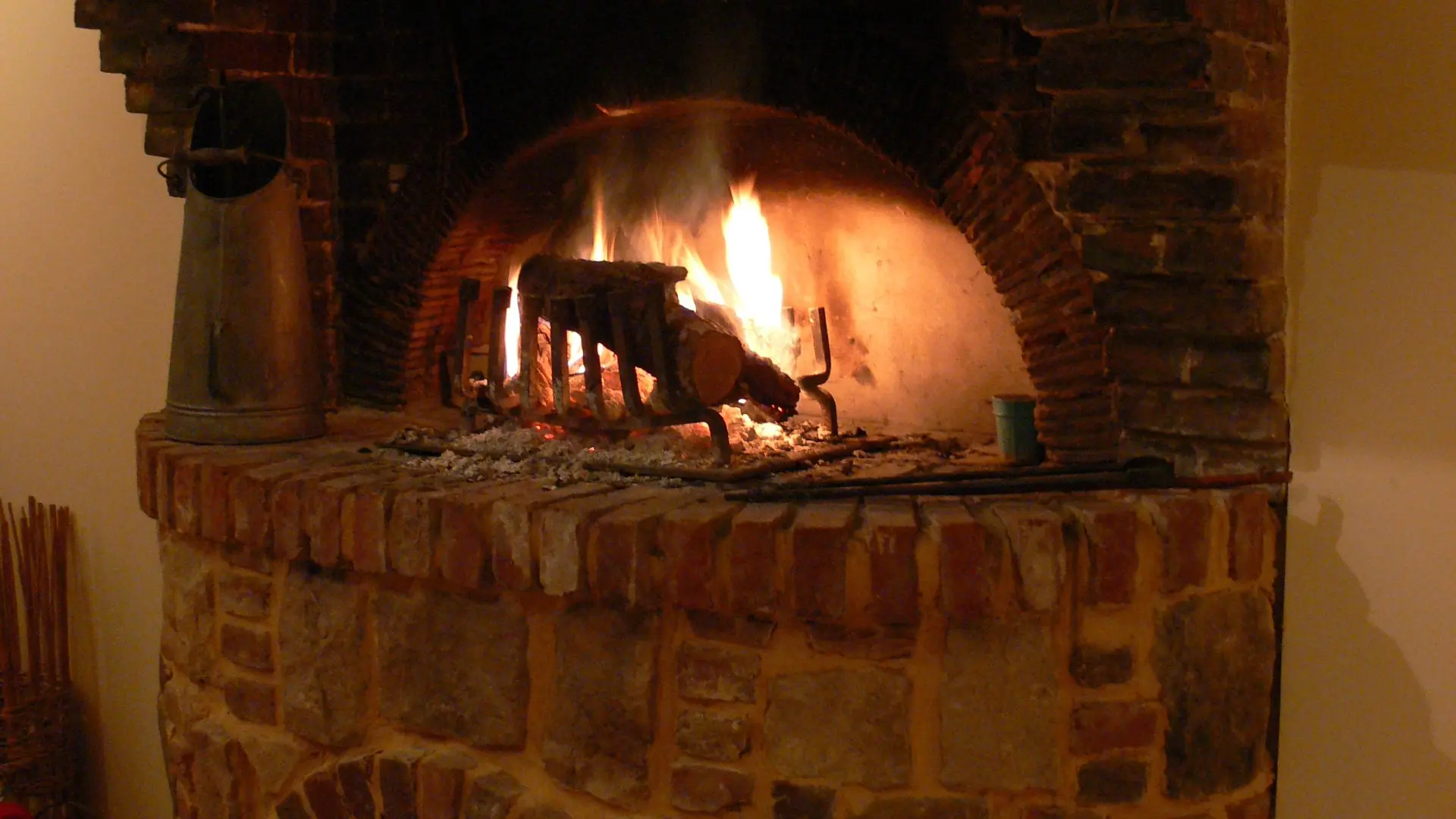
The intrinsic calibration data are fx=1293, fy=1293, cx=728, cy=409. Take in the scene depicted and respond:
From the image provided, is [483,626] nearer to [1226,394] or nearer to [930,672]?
[930,672]

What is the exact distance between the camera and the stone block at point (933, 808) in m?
1.91

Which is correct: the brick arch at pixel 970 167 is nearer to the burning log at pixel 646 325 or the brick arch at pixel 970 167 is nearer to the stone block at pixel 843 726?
the burning log at pixel 646 325

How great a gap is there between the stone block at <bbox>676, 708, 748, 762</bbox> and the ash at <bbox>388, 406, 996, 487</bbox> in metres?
0.42

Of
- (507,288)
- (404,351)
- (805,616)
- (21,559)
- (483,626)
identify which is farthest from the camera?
(21,559)

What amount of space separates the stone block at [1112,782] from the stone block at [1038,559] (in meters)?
0.27

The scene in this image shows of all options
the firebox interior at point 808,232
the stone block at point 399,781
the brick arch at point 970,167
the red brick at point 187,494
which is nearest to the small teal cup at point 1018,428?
the brick arch at point 970,167

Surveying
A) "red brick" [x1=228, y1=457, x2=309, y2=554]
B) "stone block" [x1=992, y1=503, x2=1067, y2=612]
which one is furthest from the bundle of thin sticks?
"stone block" [x1=992, y1=503, x2=1067, y2=612]

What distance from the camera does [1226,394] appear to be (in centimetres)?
201

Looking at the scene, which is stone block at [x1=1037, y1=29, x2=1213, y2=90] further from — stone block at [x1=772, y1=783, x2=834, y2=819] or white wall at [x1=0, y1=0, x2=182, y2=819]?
white wall at [x1=0, y1=0, x2=182, y2=819]

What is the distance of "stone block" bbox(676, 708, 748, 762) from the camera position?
6.44 ft

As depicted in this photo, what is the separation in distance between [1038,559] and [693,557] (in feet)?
1.63

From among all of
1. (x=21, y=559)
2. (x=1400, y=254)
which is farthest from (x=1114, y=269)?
(x=21, y=559)

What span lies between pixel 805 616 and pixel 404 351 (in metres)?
1.57

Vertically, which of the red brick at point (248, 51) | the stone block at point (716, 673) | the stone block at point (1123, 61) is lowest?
the stone block at point (716, 673)
